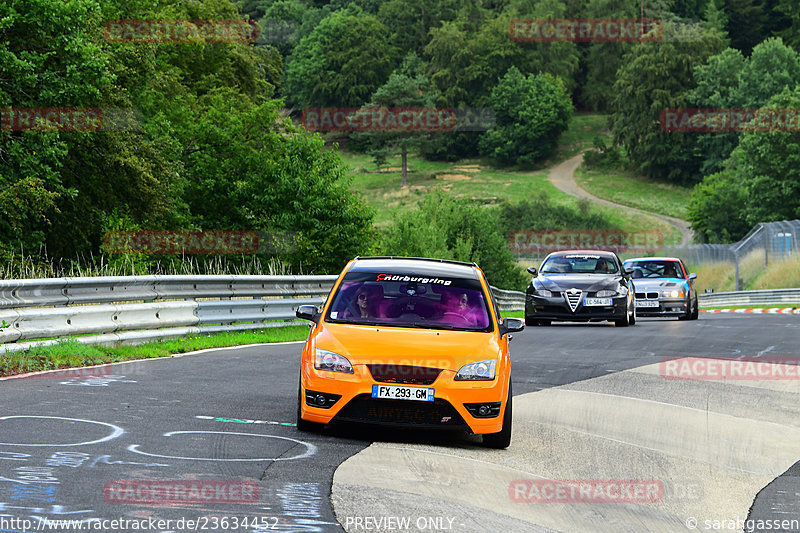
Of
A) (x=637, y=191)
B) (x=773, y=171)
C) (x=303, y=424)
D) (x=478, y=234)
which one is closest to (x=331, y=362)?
(x=303, y=424)

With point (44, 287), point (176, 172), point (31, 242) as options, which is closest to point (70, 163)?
point (31, 242)

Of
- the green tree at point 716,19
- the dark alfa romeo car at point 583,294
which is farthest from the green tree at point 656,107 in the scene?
the dark alfa romeo car at point 583,294

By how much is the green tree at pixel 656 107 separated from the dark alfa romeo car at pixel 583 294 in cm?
11213

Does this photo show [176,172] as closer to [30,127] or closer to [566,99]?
[30,127]

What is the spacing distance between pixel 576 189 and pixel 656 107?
14.4 m

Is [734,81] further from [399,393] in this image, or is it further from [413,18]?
[399,393]

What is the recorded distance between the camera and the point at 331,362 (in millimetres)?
Answer: 8602

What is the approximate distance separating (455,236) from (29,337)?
53573mm

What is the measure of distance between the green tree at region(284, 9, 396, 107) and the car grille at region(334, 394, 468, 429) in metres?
156

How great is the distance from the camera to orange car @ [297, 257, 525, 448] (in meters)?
8.41

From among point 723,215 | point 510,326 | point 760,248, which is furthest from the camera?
point 723,215

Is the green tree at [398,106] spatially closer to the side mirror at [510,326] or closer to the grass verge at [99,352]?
the grass verge at [99,352]

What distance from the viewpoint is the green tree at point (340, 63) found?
537 feet

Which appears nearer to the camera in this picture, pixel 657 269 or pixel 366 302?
pixel 366 302
